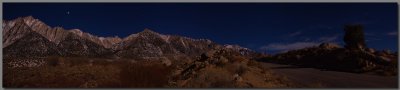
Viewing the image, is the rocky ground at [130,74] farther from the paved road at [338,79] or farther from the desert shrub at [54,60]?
the paved road at [338,79]

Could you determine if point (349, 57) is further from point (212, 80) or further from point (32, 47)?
point (32, 47)

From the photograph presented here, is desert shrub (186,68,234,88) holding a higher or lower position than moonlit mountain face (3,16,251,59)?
lower

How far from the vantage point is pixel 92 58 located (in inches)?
829

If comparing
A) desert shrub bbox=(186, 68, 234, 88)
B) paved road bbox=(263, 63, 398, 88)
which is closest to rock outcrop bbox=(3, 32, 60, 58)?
desert shrub bbox=(186, 68, 234, 88)

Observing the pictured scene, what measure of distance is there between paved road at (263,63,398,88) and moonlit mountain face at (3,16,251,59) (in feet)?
5.60

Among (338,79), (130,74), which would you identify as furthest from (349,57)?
(130,74)

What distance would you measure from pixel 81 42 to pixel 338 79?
6.71 m

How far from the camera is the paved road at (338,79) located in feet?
60.5

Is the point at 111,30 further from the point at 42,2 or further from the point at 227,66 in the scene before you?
the point at 227,66

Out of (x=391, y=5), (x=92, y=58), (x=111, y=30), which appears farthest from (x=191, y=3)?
(x=391, y=5)

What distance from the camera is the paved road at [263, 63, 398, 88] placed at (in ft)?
60.5

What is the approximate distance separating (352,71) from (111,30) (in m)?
6.63

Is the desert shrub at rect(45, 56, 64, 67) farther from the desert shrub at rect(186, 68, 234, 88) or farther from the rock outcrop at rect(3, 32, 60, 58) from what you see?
the desert shrub at rect(186, 68, 234, 88)

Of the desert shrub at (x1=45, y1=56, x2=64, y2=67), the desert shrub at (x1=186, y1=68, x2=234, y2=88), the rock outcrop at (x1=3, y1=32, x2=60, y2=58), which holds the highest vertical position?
the rock outcrop at (x1=3, y1=32, x2=60, y2=58)
